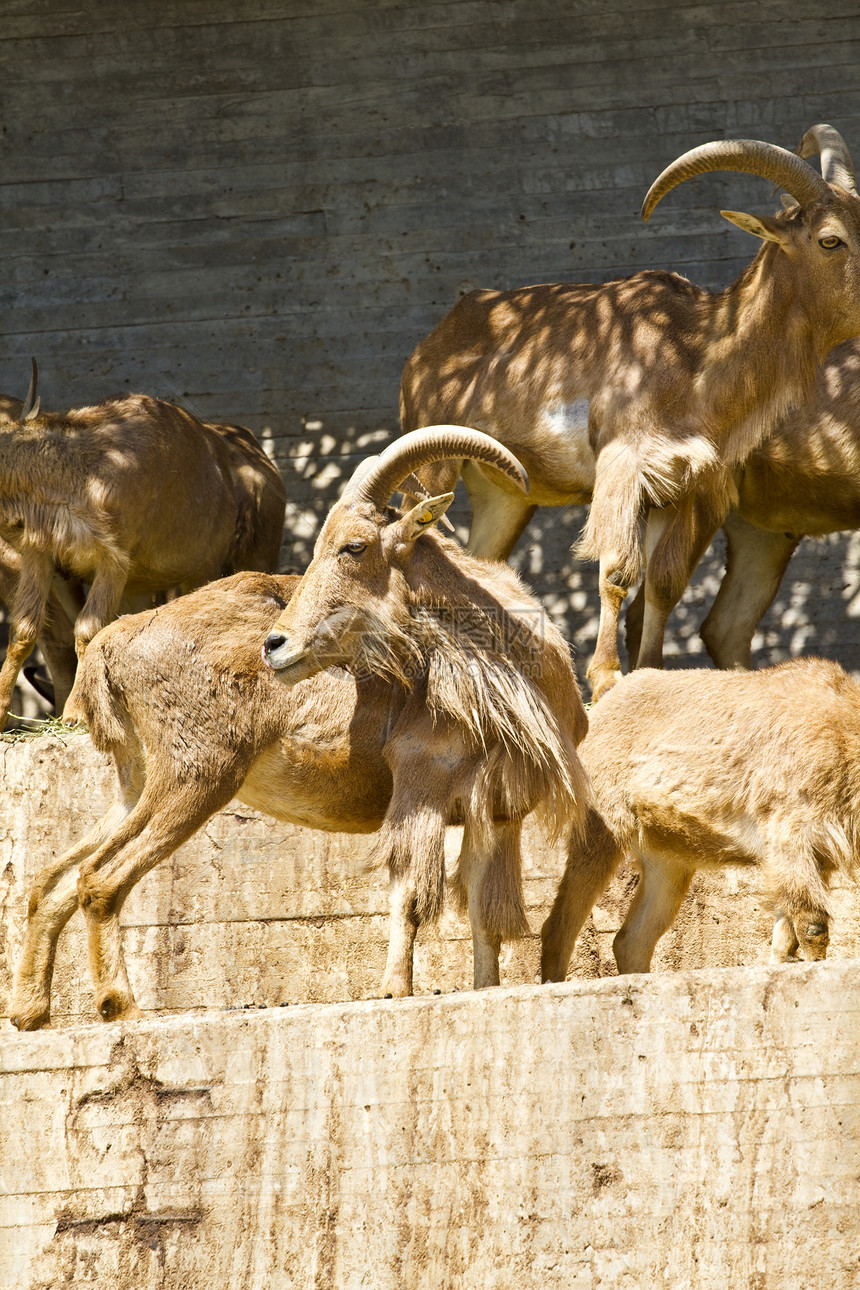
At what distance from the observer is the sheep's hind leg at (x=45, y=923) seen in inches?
214

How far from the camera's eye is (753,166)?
732cm

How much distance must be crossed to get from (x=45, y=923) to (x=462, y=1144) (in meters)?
2.01

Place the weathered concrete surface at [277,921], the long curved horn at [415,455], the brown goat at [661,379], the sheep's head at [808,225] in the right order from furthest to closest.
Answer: the brown goat at [661,379] → the sheep's head at [808,225] → the weathered concrete surface at [277,921] → the long curved horn at [415,455]

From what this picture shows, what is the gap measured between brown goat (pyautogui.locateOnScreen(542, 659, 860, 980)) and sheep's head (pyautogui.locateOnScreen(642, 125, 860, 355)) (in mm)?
2063

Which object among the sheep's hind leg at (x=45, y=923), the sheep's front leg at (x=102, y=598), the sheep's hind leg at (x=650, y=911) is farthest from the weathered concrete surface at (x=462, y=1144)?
the sheep's front leg at (x=102, y=598)

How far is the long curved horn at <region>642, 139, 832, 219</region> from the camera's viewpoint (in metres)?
7.30

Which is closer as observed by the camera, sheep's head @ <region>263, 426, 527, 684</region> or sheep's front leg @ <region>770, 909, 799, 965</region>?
sheep's head @ <region>263, 426, 527, 684</region>

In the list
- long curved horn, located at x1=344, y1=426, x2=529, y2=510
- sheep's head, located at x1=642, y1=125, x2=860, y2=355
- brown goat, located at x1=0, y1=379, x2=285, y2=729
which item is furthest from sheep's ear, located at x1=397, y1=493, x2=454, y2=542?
brown goat, located at x1=0, y1=379, x2=285, y2=729

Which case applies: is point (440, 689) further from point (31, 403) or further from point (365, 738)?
point (31, 403)

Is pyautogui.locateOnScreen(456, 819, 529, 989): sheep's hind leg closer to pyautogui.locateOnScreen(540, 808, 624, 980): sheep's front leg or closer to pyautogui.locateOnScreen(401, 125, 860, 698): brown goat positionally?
pyautogui.locateOnScreen(540, 808, 624, 980): sheep's front leg

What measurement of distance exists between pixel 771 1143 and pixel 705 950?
7.77ft

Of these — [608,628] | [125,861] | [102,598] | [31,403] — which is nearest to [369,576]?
[125,861]

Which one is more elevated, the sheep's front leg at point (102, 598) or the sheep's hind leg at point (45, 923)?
the sheep's front leg at point (102, 598)

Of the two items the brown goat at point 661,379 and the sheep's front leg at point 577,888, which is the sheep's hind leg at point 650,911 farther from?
the brown goat at point 661,379
